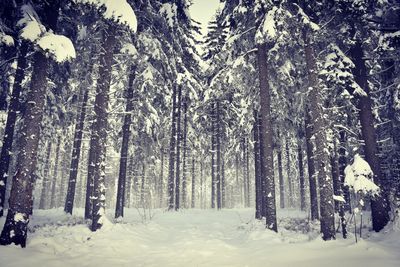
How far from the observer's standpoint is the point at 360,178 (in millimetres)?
8539

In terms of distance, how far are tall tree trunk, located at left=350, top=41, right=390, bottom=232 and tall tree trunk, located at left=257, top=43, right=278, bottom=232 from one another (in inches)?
152

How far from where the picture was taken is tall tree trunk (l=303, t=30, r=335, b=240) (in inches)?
375

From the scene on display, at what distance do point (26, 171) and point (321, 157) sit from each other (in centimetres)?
966

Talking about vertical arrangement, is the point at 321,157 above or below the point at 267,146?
below

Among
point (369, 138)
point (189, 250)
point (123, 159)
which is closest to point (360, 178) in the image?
point (369, 138)

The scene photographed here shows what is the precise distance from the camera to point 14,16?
11.6m

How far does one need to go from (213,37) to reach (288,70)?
470 inches

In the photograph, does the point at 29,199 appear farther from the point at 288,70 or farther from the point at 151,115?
the point at 288,70

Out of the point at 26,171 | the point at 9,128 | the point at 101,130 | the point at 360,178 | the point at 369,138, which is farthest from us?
the point at 9,128

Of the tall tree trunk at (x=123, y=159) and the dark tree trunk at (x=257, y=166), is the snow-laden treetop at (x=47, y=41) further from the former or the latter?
the dark tree trunk at (x=257, y=166)

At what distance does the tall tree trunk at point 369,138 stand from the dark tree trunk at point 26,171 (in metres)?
12.0

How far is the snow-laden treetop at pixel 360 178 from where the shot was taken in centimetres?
835

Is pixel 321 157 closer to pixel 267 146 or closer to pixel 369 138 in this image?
pixel 267 146

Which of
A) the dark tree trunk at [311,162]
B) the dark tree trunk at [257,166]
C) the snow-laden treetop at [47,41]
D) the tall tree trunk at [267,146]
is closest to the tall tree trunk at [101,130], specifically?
the snow-laden treetop at [47,41]
